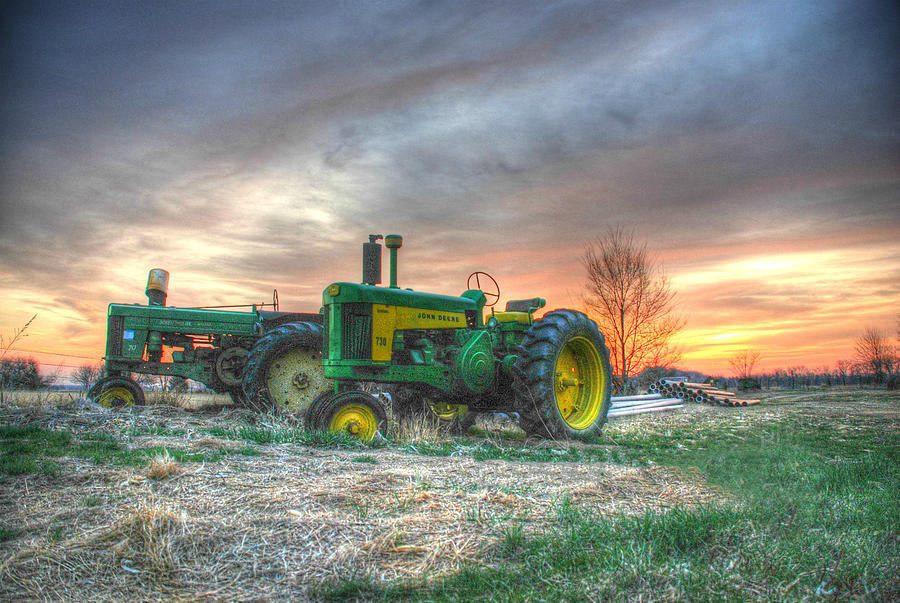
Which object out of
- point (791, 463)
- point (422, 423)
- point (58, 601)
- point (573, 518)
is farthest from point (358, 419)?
point (791, 463)

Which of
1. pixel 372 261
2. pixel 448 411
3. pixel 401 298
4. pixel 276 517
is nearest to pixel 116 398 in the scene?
pixel 372 261

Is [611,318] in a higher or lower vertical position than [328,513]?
higher

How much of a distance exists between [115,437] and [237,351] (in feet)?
14.3

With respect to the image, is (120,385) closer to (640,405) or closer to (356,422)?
(356,422)

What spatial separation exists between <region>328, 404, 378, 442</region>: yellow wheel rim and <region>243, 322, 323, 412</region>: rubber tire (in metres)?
2.70

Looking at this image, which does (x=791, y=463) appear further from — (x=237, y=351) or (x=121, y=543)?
(x=237, y=351)

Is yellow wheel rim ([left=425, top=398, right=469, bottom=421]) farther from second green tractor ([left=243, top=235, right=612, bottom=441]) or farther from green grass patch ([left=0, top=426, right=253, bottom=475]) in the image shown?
green grass patch ([left=0, top=426, right=253, bottom=475])

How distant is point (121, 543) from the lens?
8.07 feet

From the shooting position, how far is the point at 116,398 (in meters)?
8.39

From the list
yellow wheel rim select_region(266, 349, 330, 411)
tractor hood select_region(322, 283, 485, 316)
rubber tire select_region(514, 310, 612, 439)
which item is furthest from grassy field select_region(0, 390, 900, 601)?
yellow wheel rim select_region(266, 349, 330, 411)

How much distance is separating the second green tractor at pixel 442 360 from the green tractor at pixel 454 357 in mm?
11

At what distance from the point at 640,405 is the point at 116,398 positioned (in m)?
10.3

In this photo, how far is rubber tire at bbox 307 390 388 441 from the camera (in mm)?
5320

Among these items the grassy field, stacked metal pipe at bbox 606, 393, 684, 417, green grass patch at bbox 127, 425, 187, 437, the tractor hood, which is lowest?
stacked metal pipe at bbox 606, 393, 684, 417
